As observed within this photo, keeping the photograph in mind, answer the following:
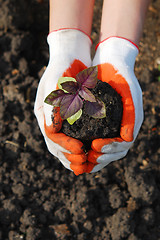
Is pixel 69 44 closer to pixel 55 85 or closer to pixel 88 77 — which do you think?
pixel 55 85

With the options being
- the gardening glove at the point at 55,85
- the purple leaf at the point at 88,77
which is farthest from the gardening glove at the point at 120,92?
the purple leaf at the point at 88,77

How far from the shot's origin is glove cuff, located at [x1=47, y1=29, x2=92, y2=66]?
2.11 meters

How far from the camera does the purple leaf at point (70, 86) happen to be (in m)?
1.55

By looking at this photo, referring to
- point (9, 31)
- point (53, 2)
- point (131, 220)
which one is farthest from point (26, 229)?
point (9, 31)

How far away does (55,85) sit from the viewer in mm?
1918

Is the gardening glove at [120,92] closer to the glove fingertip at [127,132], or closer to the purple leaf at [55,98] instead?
the glove fingertip at [127,132]

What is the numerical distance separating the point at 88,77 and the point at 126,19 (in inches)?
33.9

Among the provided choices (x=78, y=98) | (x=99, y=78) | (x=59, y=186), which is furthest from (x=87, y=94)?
(x=59, y=186)

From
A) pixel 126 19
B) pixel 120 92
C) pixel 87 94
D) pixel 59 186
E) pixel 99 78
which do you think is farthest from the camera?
pixel 59 186

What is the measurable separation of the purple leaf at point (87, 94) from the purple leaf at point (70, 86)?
0.12ft

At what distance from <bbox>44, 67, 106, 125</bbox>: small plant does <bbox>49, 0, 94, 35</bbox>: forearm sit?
2.50 ft

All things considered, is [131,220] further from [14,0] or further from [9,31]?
[14,0]

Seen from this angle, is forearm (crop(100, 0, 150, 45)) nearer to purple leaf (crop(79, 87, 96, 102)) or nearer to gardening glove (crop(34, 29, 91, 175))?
gardening glove (crop(34, 29, 91, 175))

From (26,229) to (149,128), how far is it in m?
1.48
